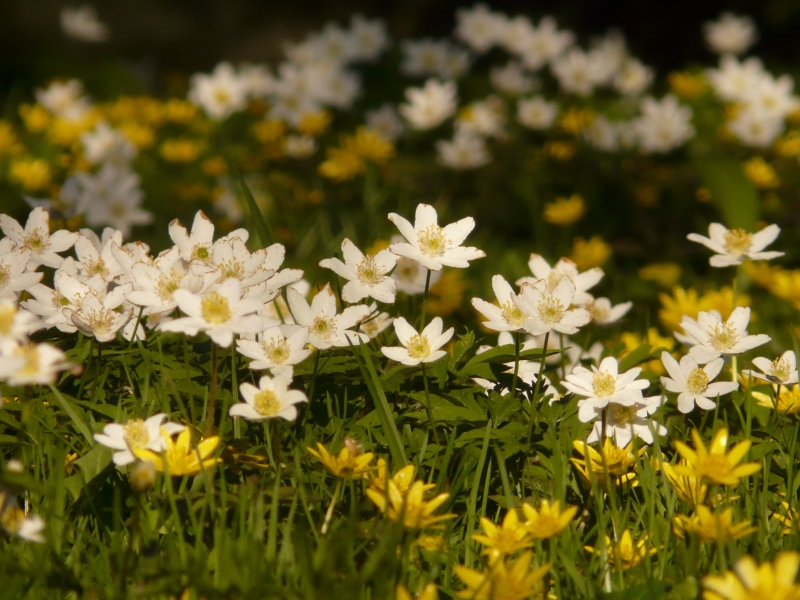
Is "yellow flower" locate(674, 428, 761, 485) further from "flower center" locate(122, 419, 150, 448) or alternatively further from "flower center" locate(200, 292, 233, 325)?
"flower center" locate(122, 419, 150, 448)

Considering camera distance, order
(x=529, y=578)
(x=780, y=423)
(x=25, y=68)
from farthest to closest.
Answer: (x=25, y=68) → (x=780, y=423) → (x=529, y=578)

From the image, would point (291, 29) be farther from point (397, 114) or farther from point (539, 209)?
point (539, 209)

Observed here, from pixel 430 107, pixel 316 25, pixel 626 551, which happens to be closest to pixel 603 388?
Answer: pixel 626 551

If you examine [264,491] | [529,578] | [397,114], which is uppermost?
[397,114]

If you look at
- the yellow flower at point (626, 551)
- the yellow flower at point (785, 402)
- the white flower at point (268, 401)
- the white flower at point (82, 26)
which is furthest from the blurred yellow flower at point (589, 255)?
the white flower at point (82, 26)

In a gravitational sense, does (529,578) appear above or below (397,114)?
below

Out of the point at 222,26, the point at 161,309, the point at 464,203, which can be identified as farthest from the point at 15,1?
the point at 161,309
